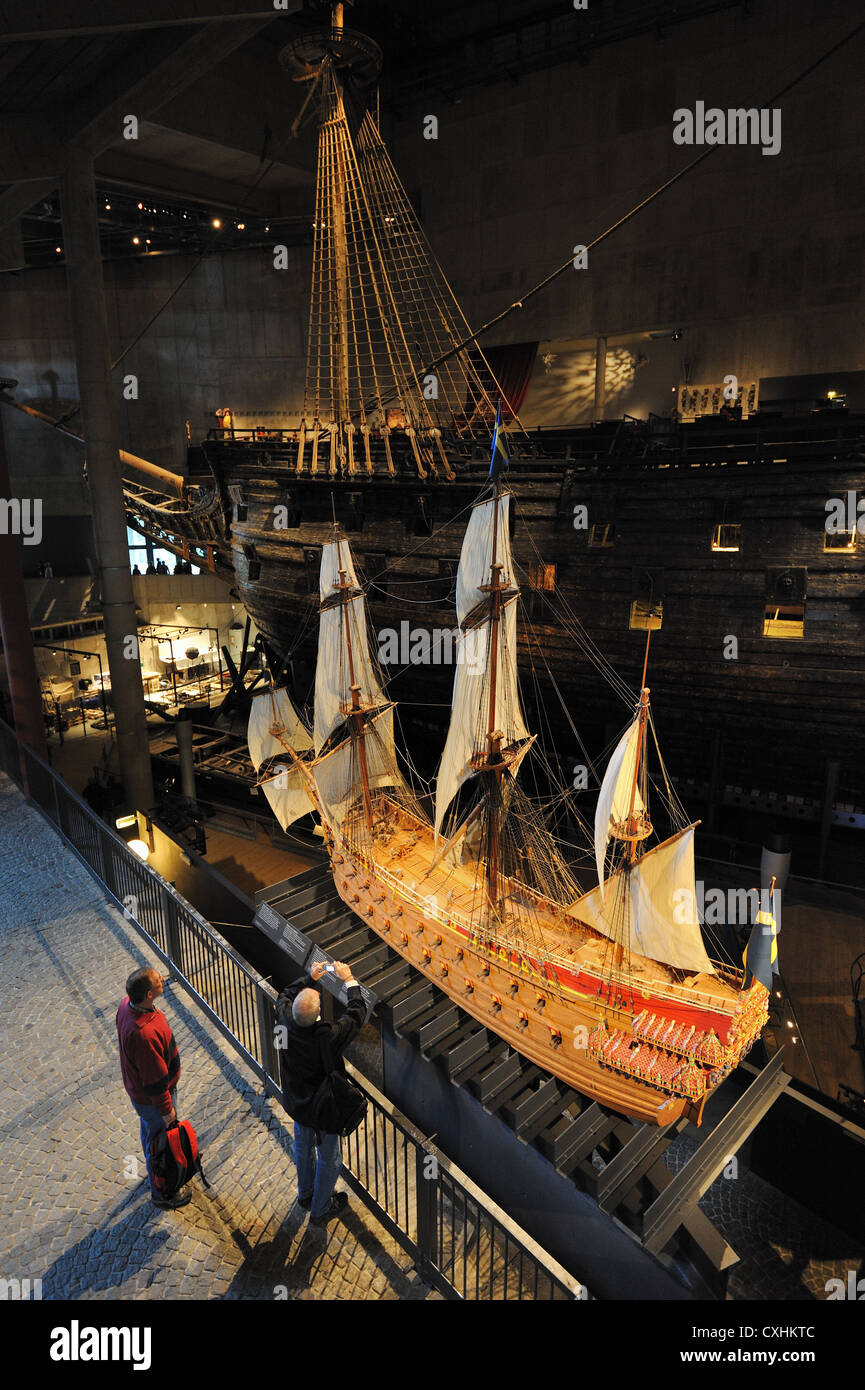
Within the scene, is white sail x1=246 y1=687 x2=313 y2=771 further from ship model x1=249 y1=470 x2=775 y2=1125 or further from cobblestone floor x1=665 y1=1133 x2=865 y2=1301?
cobblestone floor x1=665 y1=1133 x2=865 y2=1301

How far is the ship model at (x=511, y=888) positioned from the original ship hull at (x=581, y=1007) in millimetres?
15

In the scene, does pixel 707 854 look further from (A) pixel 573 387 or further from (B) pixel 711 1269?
(A) pixel 573 387

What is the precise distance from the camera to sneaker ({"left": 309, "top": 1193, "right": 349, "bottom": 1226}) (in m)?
4.14

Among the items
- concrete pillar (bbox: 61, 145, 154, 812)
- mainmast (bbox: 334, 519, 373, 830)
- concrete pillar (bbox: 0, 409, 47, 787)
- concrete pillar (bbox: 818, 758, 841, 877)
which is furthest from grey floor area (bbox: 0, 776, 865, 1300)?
concrete pillar (bbox: 61, 145, 154, 812)

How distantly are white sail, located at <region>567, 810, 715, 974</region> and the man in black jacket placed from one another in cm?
304

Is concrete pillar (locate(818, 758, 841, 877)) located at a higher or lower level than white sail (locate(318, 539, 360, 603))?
lower

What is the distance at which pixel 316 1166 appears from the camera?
4.09 m

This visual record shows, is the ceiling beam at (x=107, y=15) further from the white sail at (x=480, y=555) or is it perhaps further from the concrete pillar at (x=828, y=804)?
the concrete pillar at (x=828, y=804)

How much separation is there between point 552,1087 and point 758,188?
15996 mm

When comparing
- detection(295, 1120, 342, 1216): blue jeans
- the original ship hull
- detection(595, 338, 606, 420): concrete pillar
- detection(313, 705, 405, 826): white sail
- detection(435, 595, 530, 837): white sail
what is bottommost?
the original ship hull

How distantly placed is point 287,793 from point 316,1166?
6.37 m
